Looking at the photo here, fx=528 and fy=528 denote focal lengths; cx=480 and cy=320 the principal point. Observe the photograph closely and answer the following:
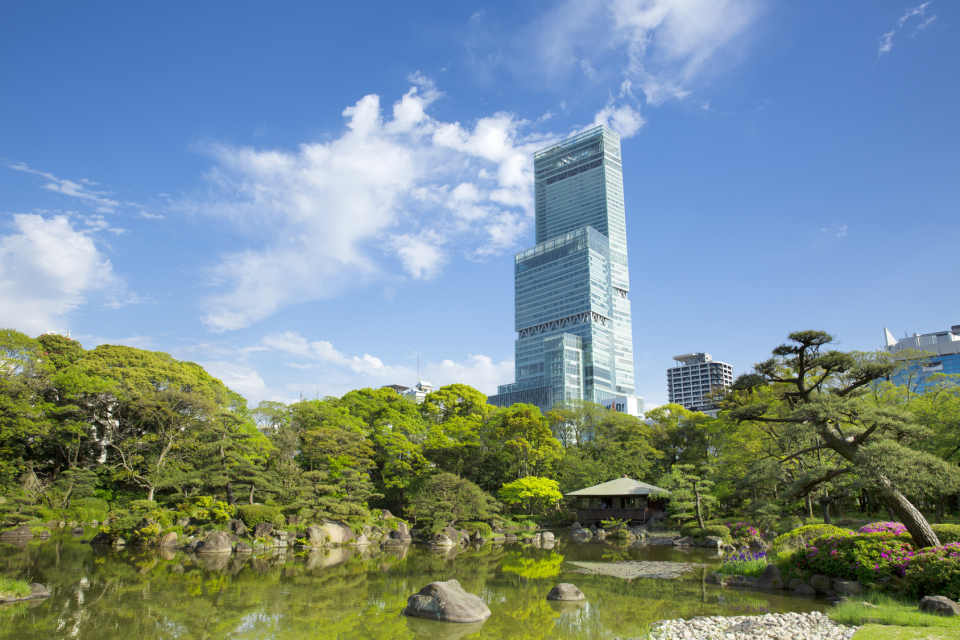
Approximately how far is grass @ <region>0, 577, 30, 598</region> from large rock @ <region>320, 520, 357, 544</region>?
12.6 m

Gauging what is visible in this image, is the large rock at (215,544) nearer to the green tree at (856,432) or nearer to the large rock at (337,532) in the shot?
the large rock at (337,532)

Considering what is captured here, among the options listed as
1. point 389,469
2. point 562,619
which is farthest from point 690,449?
point 562,619

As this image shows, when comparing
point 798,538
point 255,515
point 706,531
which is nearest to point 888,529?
point 798,538

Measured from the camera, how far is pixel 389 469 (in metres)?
28.5

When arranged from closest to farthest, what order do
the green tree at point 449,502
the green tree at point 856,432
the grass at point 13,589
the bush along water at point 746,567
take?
the green tree at point 856,432, the grass at point 13,589, the bush along water at point 746,567, the green tree at point 449,502

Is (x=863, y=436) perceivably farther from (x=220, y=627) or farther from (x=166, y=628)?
(x=166, y=628)

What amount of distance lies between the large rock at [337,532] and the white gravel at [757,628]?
54.7 ft

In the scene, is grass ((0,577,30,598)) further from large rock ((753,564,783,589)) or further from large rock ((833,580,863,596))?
large rock ((833,580,863,596))

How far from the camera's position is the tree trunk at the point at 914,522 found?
9312 mm

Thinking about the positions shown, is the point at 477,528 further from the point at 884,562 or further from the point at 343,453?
the point at 884,562

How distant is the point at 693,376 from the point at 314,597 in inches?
4916

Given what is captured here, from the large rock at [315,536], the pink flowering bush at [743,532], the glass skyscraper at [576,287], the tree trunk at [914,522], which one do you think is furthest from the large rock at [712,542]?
the glass skyscraper at [576,287]

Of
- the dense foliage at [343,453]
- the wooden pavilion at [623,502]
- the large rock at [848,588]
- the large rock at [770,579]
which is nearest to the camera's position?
the large rock at [848,588]

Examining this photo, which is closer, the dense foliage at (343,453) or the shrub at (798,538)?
the shrub at (798,538)
